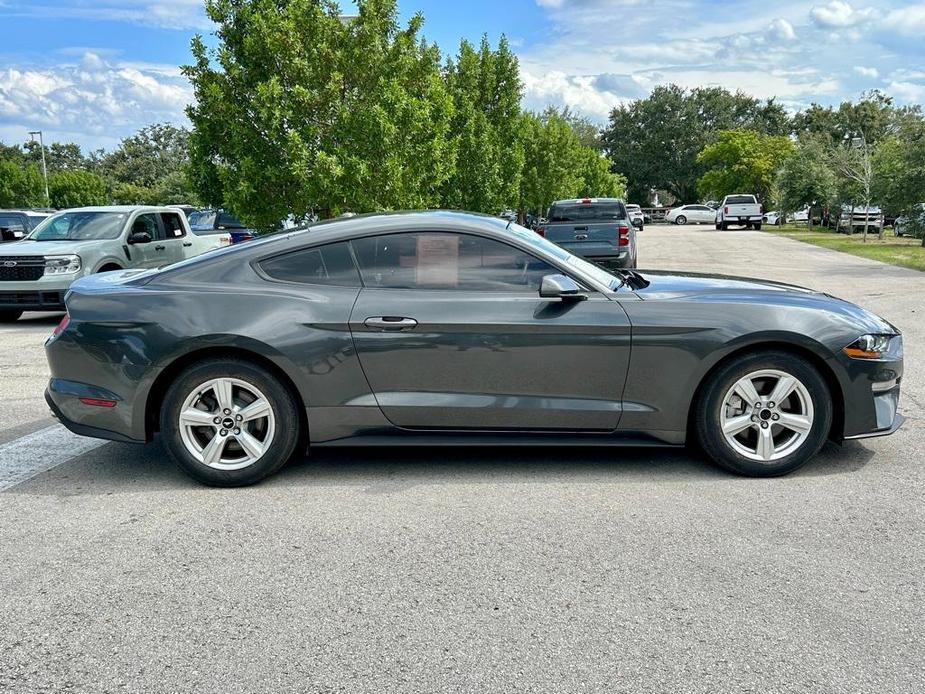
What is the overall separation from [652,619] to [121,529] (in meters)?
2.62

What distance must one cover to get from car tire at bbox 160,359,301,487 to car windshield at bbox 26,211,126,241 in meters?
8.64

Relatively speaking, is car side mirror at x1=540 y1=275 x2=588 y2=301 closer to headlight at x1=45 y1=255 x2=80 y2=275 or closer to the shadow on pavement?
the shadow on pavement

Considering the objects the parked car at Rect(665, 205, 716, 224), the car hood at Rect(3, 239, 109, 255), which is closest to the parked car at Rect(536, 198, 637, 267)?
the car hood at Rect(3, 239, 109, 255)

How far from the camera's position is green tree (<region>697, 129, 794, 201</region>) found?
223 ft

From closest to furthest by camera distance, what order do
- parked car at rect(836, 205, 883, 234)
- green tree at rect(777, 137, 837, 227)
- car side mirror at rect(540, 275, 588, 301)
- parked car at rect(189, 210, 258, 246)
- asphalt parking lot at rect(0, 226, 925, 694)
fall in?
asphalt parking lot at rect(0, 226, 925, 694)
car side mirror at rect(540, 275, 588, 301)
parked car at rect(189, 210, 258, 246)
parked car at rect(836, 205, 883, 234)
green tree at rect(777, 137, 837, 227)

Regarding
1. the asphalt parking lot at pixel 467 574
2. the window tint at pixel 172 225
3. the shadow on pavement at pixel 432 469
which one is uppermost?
the window tint at pixel 172 225

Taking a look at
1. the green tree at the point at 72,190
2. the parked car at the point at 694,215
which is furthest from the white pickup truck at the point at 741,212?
the green tree at the point at 72,190

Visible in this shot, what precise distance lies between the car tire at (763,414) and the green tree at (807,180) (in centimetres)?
4006

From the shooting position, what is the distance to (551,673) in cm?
280

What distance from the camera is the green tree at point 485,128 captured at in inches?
790

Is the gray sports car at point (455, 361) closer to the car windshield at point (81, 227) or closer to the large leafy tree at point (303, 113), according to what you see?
the car windshield at point (81, 227)

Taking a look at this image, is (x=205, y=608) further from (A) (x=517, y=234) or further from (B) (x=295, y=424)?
(A) (x=517, y=234)

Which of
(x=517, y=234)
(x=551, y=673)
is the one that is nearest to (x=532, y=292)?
(x=517, y=234)

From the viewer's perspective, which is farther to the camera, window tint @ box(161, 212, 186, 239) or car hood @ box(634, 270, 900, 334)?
window tint @ box(161, 212, 186, 239)
